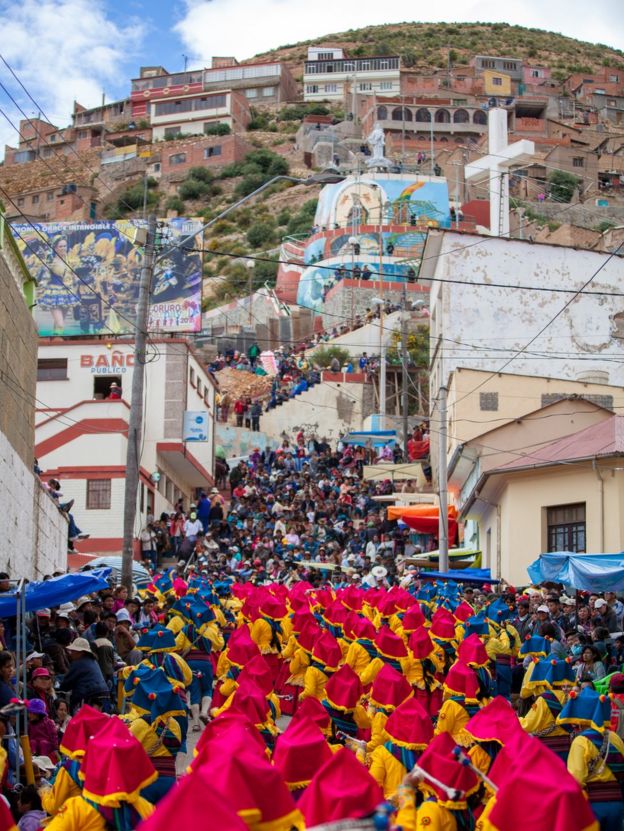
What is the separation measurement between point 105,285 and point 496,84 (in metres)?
95.2

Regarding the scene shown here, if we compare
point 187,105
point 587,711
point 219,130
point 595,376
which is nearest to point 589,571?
point 587,711

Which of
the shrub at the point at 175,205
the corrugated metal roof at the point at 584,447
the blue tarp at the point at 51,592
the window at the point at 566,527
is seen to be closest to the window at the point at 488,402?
the corrugated metal roof at the point at 584,447

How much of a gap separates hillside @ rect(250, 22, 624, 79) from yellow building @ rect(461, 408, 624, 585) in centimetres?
12661

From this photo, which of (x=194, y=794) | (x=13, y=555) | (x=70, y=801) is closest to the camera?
(x=194, y=794)

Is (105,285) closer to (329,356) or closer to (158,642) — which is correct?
(329,356)

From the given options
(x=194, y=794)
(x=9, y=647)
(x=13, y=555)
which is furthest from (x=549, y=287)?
(x=194, y=794)

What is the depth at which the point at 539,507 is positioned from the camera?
93.0ft

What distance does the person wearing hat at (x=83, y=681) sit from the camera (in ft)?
47.9

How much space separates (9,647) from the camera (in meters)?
16.5

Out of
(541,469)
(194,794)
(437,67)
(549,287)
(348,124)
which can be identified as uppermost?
(437,67)

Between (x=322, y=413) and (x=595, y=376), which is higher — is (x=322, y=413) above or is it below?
above

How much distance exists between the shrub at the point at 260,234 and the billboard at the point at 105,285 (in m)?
59.1

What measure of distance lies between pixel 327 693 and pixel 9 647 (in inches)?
171

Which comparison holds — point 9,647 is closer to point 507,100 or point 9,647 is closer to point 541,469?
point 541,469
